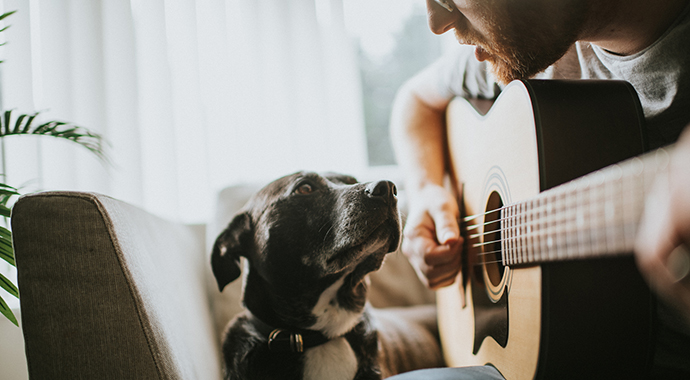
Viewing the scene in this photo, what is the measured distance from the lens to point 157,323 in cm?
63

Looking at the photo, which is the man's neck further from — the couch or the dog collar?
the couch

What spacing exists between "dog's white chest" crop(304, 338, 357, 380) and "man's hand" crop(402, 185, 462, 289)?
0.37 m

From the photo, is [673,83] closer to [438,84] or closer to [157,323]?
[438,84]

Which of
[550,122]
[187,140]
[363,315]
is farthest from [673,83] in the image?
[187,140]

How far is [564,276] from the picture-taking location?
2.08 ft

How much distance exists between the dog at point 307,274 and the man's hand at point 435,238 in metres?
0.20

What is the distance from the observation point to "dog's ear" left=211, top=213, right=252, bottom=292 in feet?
3.03

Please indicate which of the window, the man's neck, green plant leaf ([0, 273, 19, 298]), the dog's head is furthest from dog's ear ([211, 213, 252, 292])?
the window

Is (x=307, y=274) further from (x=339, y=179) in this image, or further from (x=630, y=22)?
(x=630, y=22)

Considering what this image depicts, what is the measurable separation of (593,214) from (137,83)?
198 centimetres

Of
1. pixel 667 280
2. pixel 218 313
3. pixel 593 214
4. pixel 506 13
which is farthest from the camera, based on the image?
pixel 218 313

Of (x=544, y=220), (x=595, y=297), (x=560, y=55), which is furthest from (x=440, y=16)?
(x=595, y=297)

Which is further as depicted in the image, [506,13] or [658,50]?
[506,13]

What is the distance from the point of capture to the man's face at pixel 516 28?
848mm
